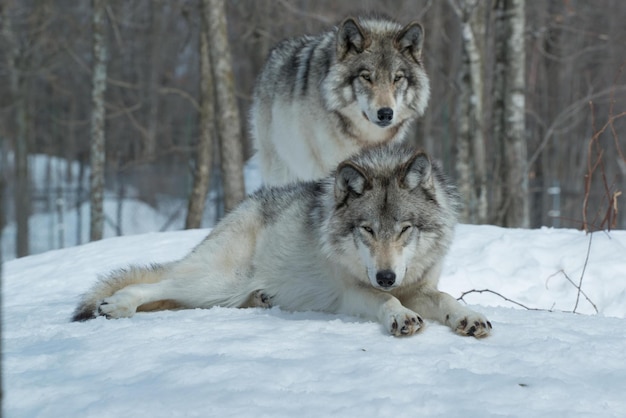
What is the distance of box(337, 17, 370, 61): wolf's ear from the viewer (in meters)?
5.70

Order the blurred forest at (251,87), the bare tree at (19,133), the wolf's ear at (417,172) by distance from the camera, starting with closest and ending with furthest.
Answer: the wolf's ear at (417,172), the blurred forest at (251,87), the bare tree at (19,133)

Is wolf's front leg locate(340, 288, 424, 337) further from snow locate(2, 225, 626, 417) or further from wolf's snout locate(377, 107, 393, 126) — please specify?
wolf's snout locate(377, 107, 393, 126)

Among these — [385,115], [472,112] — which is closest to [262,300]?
[385,115]

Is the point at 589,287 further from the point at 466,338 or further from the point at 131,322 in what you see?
the point at 131,322

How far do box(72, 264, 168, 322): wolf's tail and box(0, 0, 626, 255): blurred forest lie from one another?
165 centimetres

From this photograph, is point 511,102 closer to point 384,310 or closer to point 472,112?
point 472,112

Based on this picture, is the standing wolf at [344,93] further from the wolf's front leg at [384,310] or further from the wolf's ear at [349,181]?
the wolf's front leg at [384,310]

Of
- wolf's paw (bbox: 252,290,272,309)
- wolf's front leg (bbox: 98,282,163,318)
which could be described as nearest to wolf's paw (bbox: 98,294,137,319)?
wolf's front leg (bbox: 98,282,163,318)

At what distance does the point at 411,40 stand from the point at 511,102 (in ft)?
9.30

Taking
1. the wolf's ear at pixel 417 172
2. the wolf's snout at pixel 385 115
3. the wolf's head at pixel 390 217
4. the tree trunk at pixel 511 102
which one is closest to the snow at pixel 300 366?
the wolf's head at pixel 390 217

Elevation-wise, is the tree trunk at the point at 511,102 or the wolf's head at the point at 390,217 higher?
the tree trunk at the point at 511,102

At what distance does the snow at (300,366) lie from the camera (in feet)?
7.48

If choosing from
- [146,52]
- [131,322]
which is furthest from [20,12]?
[131,322]

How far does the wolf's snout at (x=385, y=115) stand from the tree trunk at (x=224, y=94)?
3487 mm
